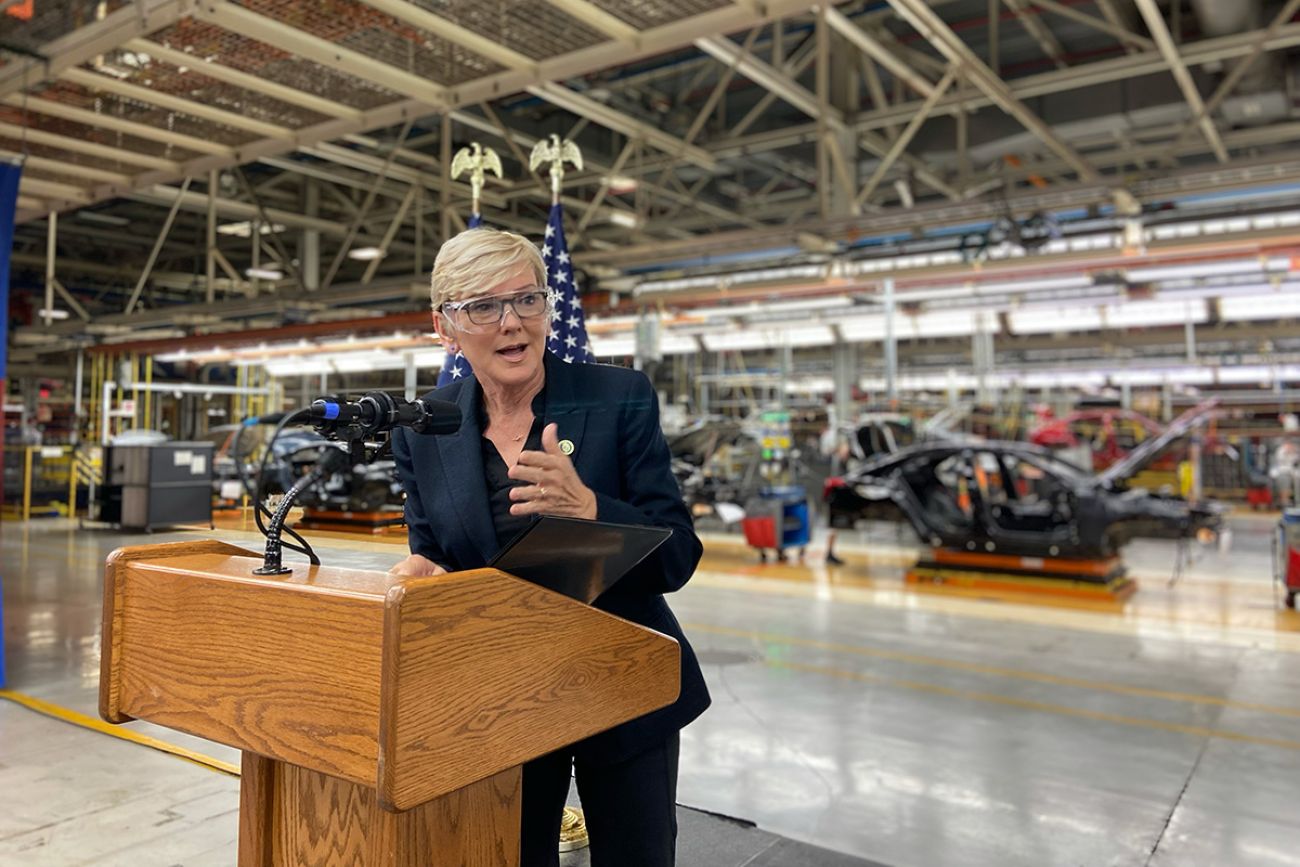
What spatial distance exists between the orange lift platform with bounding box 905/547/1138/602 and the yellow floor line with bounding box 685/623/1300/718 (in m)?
3.25

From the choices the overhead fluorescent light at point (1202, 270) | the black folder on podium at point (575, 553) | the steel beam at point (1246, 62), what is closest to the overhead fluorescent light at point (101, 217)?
the overhead fluorescent light at point (1202, 270)

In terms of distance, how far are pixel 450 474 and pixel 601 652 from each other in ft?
1.45

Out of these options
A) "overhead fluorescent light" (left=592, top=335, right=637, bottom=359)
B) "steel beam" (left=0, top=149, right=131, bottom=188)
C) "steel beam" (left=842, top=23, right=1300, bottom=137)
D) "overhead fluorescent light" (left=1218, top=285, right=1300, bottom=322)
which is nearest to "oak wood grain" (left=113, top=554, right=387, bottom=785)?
"overhead fluorescent light" (left=592, top=335, right=637, bottom=359)

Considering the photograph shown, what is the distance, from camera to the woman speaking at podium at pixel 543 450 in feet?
4.92

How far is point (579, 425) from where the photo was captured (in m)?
1.56

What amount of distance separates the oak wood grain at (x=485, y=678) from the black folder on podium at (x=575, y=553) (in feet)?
0.10

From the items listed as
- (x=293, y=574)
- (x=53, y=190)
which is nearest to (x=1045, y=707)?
(x=293, y=574)

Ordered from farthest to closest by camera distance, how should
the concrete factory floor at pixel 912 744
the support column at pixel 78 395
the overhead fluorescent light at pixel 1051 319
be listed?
the overhead fluorescent light at pixel 1051 319 < the support column at pixel 78 395 < the concrete factory floor at pixel 912 744

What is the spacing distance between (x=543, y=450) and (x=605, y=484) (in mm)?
135

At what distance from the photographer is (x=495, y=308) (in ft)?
4.91

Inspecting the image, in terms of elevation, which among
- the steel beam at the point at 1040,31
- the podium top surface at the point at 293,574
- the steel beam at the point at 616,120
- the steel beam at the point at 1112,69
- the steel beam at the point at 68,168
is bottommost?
the podium top surface at the point at 293,574

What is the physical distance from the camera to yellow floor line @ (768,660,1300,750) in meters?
4.56

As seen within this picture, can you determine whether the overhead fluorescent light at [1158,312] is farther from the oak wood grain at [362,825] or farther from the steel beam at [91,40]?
the oak wood grain at [362,825]

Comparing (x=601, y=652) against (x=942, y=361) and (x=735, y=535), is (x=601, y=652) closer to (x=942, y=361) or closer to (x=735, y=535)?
(x=735, y=535)
